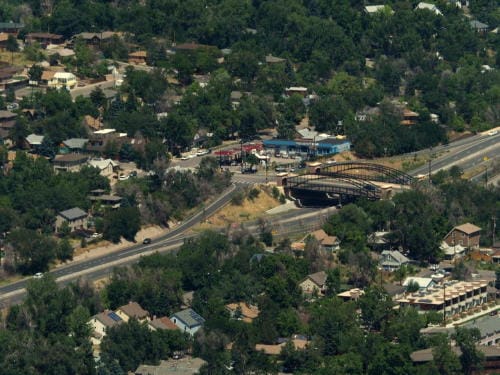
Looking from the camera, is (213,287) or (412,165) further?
(412,165)

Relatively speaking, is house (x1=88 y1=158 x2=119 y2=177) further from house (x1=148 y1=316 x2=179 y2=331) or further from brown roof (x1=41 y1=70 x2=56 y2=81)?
house (x1=148 y1=316 x2=179 y2=331)

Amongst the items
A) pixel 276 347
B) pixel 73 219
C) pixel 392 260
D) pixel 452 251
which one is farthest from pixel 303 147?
pixel 276 347

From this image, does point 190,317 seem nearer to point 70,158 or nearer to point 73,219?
point 73,219

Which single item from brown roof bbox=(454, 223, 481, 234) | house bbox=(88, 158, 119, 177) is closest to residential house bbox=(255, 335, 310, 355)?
brown roof bbox=(454, 223, 481, 234)

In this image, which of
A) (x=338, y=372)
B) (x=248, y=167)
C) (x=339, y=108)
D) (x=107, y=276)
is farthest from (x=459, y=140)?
(x=338, y=372)

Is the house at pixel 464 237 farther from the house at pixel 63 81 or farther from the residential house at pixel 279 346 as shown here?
the house at pixel 63 81

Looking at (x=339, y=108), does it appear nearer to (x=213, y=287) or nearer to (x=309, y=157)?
(x=309, y=157)
